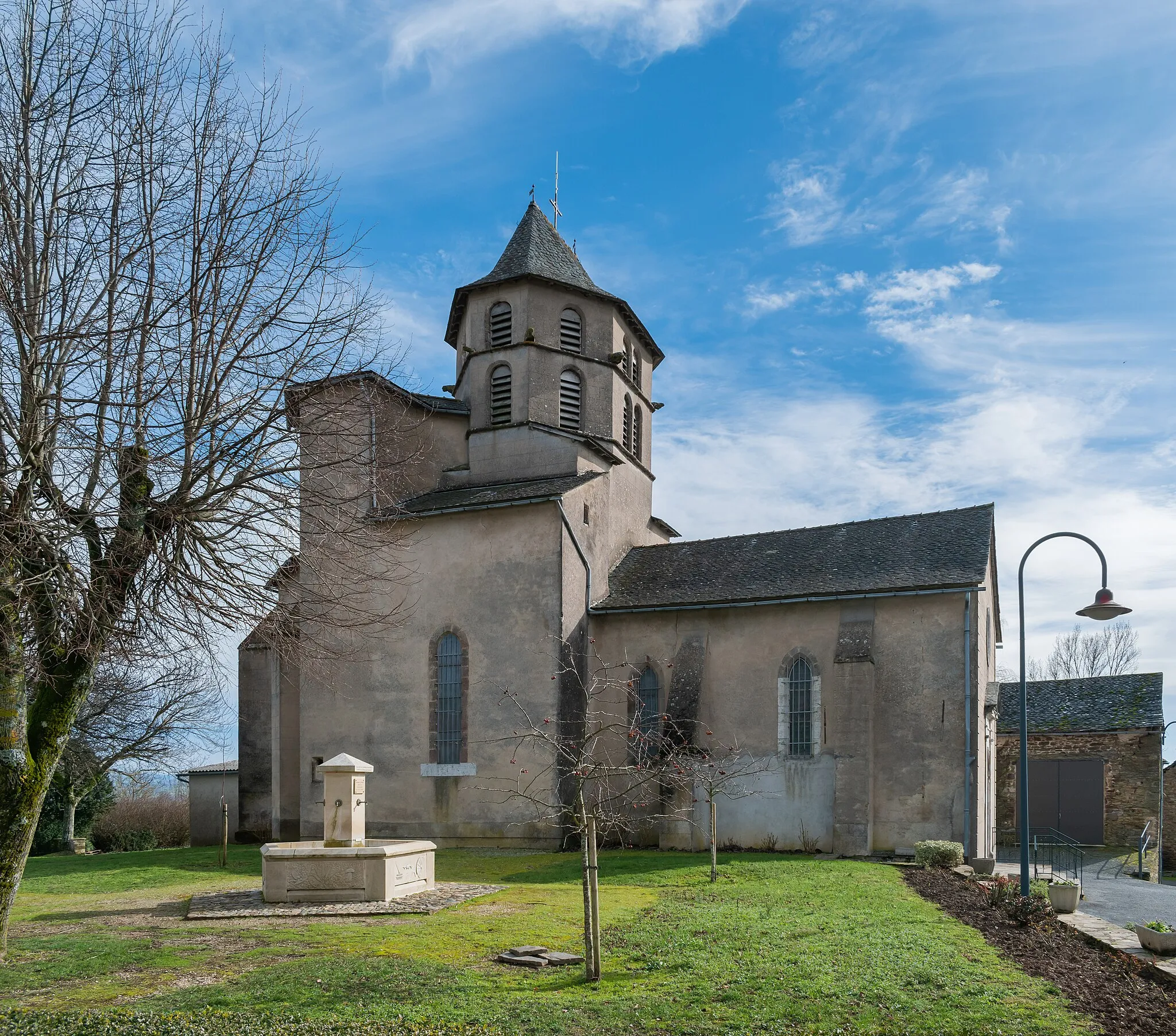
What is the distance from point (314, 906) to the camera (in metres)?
14.5

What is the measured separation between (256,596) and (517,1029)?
6.09 metres

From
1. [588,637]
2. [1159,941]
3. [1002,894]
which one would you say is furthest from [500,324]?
[1159,941]

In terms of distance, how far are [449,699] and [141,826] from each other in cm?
1713

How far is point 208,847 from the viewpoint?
2677cm

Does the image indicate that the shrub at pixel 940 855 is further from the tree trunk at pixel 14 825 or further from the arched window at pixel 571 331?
the arched window at pixel 571 331

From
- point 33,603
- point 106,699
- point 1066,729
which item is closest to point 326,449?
point 33,603

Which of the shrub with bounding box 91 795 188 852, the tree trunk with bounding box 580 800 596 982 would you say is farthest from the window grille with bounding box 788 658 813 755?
the shrub with bounding box 91 795 188 852

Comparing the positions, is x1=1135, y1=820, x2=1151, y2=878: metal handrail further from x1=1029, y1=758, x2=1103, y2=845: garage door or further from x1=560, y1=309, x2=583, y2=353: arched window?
x1=560, y1=309, x2=583, y2=353: arched window

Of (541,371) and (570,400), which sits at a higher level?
(541,371)

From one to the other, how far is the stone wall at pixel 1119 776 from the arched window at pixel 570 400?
17.3 metres

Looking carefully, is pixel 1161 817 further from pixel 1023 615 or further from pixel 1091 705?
pixel 1023 615

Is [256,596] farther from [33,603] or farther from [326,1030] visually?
[326,1030]

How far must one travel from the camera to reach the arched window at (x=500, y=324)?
2794 centimetres

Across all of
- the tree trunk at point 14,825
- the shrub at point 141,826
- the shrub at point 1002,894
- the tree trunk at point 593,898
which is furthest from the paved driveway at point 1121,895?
the shrub at point 141,826
